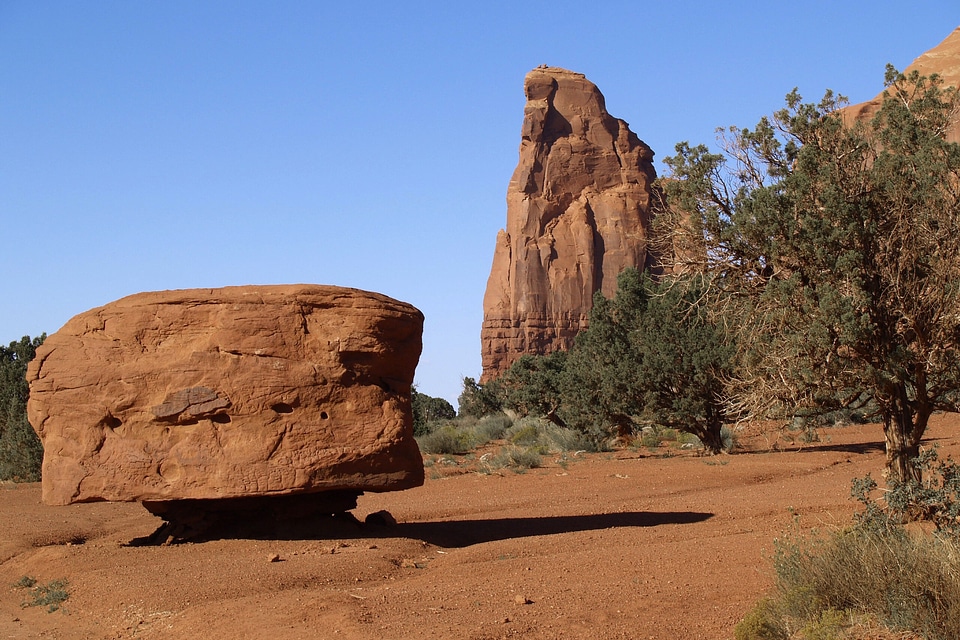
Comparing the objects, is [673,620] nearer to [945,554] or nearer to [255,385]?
[945,554]

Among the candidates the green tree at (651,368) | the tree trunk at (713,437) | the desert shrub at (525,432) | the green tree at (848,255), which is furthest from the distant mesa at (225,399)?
the desert shrub at (525,432)

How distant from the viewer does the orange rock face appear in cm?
1005

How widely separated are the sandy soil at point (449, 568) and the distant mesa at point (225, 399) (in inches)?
34.2

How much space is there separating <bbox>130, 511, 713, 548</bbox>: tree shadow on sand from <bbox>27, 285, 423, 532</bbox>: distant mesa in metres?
0.63

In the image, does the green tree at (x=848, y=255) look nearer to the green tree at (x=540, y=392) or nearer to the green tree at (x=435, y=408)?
the green tree at (x=540, y=392)

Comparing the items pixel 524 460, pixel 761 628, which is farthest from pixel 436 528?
pixel 524 460

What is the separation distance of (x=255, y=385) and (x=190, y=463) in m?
1.11

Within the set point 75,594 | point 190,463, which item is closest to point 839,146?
point 190,463

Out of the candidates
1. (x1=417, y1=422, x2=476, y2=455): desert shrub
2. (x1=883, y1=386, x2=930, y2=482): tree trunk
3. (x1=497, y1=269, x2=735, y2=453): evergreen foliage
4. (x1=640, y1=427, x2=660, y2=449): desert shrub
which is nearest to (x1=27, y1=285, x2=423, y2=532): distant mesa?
(x1=883, y1=386, x2=930, y2=482): tree trunk

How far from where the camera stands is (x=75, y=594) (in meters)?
9.06

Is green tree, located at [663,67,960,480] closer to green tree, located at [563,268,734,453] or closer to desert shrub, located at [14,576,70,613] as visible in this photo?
desert shrub, located at [14,576,70,613]

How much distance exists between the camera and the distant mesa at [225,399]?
10.0 metres

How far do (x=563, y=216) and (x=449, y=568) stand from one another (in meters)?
66.2

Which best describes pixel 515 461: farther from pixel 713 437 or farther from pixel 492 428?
pixel 492 428
